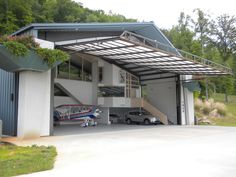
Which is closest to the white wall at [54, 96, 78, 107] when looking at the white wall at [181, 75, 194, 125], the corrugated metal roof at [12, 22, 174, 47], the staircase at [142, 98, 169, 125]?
the staircase at [142, 98, 169, 125]

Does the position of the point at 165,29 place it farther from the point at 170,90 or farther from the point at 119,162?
the point at 119,162

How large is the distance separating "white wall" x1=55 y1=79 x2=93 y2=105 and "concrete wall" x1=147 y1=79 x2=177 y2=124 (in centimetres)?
616

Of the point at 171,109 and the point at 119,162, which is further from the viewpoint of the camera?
the point at 171,109

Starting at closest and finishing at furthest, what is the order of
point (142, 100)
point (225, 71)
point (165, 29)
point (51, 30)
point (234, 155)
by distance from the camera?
1. point (234, 155)
2. point (51, 30)
3. point (225, 71)
4. point (142, 100)
5. point (165, 29)

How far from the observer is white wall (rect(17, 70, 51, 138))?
14.6m

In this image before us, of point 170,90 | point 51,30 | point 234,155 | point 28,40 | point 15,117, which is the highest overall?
point 51,30

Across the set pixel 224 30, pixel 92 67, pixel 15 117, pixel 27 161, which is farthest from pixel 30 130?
pixel 224 30

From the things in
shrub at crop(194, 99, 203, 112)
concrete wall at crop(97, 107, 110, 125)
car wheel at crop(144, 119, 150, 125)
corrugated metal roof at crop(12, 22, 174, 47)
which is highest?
corrugated metal roof at crop(12, 22, 174, 47)

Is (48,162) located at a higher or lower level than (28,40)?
lower

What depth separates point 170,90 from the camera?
27.6 meters

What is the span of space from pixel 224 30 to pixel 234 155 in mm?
57507

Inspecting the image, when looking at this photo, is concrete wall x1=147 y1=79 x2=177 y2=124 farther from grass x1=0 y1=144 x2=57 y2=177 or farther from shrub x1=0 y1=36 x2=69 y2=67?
grass x1=0 y1=144 x2=57 y2=177

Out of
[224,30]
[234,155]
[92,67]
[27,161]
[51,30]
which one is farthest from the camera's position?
[224,30]

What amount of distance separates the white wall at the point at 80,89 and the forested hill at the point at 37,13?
48.8 feet
